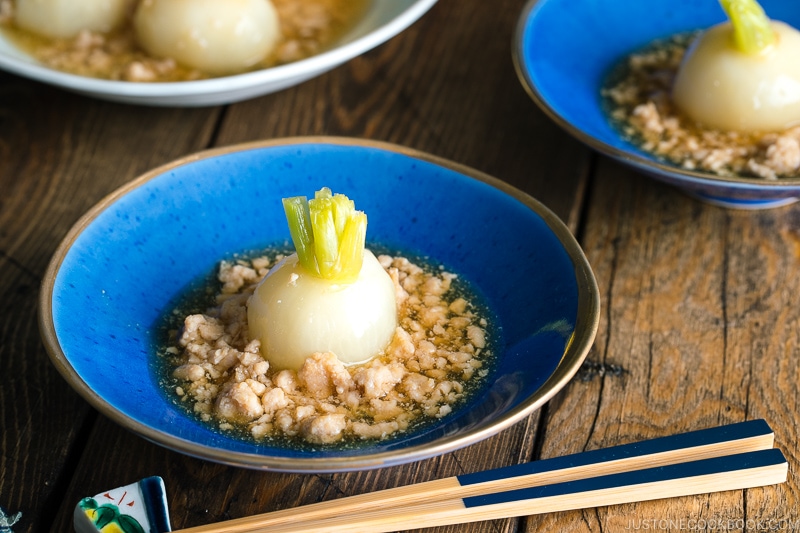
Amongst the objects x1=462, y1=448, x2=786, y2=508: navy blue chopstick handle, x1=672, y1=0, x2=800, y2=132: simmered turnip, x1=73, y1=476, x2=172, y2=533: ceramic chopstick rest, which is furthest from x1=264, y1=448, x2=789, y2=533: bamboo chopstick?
x1=672, y1=0, x2=800, y2=132: simmered turnip

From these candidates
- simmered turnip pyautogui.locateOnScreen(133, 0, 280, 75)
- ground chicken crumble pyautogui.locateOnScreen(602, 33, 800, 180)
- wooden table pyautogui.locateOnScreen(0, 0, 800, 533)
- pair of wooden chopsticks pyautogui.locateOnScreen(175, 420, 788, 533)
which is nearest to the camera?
pair of wooden chopsticks pyautogui.locateOnScreen(175, 420, 788, 533)

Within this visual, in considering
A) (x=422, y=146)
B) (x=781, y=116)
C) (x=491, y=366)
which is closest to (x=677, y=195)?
(x=781, y=116)

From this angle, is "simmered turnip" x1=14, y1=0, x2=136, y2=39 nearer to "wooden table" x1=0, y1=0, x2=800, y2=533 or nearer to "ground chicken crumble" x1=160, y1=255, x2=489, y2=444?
"wooden table" x1=0, y1=0, x2=800, y2=533

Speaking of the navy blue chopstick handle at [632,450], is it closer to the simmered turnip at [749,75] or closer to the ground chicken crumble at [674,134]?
the ground chicken crumble at [674,134]

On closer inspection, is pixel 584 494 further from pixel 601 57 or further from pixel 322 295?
pixel 601 57

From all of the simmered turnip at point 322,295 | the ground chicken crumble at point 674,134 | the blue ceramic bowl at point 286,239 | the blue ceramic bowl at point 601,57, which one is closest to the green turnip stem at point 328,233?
the simmered turnip at point 322,295

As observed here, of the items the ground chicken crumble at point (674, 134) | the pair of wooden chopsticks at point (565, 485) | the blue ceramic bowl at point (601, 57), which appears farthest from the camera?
the ground chicken crumble at point (674, 134)
